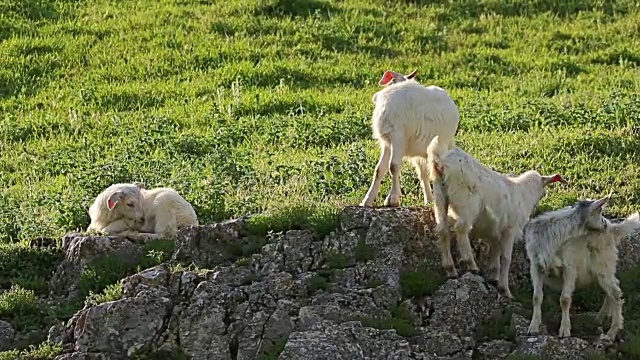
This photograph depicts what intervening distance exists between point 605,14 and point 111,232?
49.9ft

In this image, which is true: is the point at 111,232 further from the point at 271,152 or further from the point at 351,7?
the point at 351,7

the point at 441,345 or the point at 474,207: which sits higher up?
the point at 474,207

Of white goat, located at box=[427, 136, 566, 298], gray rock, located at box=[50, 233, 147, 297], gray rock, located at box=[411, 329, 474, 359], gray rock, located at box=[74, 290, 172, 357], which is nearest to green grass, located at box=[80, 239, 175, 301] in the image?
gray rock, located at box=[50, 233, 147, 297]

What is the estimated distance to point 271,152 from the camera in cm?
1784

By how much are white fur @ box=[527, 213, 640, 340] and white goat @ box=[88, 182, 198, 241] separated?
3995mm

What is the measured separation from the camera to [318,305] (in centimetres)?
1135

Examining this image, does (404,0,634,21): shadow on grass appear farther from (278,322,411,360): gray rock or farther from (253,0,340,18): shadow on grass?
(278,322,411,360): gray rock

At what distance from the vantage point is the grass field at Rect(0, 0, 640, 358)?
51.4 feet

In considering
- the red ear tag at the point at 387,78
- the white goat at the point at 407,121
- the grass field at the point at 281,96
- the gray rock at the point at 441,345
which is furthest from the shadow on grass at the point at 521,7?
the gray rock at the point at 441,345

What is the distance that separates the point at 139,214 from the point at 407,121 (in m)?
3.13

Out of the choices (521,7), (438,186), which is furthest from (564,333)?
(521,7)

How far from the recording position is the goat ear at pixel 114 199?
13.5 meters

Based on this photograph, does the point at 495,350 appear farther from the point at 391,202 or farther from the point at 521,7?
the point at 521,7

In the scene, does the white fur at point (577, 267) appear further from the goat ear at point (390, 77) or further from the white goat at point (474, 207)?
the goat ear at point (390, 77)
